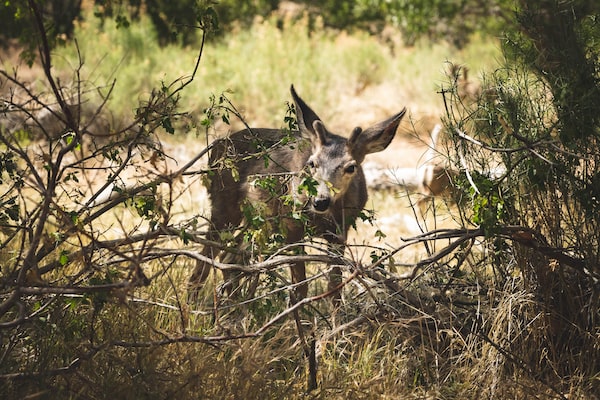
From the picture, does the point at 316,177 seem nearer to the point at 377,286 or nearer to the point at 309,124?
the point at 309,124

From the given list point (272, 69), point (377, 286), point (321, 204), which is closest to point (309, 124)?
point (321, 204)

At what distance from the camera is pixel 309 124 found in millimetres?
6980

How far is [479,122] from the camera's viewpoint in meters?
5.64

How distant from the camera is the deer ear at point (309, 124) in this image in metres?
6.82

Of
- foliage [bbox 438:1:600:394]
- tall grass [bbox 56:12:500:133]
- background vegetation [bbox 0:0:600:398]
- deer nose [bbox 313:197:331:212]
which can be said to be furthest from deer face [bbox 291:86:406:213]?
tall grass [bbox 56:12:500:133]

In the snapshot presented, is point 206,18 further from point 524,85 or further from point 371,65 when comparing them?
point 371,65

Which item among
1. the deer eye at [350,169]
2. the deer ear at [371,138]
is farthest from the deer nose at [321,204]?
the deer ear at [371,138]

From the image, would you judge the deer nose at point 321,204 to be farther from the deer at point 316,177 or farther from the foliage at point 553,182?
the foliage at point 553,182

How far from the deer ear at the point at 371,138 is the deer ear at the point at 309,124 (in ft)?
0.77

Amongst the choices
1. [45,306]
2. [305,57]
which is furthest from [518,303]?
[305,57]

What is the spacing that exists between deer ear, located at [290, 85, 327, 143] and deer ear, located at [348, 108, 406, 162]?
0.24 metres

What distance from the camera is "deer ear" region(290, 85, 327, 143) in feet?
22.4

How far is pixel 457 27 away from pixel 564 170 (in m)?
13.8

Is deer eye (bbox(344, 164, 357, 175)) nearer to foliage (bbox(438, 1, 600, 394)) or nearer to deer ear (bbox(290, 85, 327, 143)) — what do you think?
deer ear (bbox(290, 85, 327, 143))
